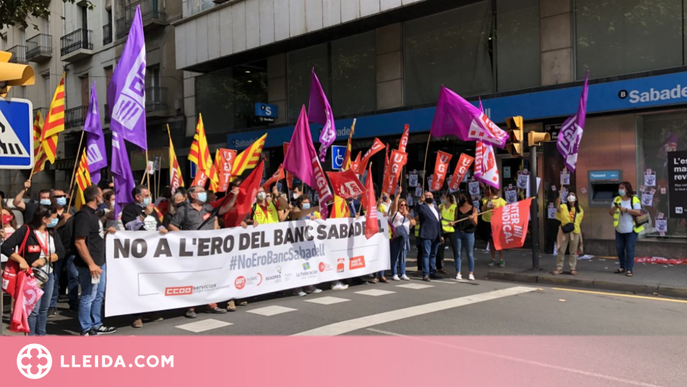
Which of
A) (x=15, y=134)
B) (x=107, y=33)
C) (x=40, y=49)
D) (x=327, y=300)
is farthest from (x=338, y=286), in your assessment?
(x=40, y=49)

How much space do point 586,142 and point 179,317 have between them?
1025cm

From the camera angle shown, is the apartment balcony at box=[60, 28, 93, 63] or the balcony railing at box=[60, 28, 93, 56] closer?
the apartment balcony at box=[60, 28, 93, 63]

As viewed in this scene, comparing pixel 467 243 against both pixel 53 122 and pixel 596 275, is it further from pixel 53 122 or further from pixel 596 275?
pixel 53 122

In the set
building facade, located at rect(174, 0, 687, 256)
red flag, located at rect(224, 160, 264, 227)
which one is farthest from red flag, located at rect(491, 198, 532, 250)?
red flag, located at rect(224, 160, 264, 227)

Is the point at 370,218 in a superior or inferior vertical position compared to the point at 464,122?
inferior

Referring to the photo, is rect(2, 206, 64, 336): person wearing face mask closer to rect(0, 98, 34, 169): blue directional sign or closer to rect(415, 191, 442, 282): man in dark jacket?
rect(0, 98, 34, 169): blue directional sign

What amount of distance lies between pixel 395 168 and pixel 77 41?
24546mm

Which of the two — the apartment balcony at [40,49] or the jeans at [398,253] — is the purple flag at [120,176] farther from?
the apartment balcony at [40,49]

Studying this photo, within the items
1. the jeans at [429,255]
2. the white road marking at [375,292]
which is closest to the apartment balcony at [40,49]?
the jeans at [429,255]

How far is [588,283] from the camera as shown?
1012 cm

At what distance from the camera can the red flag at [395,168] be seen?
1116 cm

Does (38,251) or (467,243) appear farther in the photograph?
(467,243)

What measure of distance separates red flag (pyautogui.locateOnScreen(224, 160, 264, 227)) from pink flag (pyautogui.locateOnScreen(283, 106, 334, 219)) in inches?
49.1

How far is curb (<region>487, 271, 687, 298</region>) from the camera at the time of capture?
30.3ft
